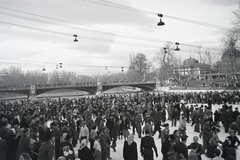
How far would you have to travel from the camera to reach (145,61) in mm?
81000

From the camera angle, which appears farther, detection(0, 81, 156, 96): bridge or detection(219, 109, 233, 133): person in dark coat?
detection(0, 81, 156, 96): bridge

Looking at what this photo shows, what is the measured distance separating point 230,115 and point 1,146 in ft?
39.0

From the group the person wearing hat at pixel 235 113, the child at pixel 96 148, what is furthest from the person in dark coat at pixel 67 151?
the person wearing hat at pixel 235 113

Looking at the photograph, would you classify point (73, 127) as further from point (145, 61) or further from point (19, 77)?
point (19, 77)

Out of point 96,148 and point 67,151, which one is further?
point 96,148

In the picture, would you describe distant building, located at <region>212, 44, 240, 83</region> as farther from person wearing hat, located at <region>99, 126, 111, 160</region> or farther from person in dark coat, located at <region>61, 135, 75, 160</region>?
→ person in dark coat, located at <region>61, 135, 75, 160</region>

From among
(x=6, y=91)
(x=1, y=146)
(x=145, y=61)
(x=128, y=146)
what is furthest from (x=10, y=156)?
(x=145, y=61)

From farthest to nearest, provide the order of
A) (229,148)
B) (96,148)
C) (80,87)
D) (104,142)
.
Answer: (80,87)
(104,142)
(96,148)
(229,148)

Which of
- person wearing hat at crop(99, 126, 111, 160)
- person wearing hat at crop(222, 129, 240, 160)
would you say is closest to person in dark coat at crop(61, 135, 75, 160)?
person wearing hat at crop(99, 126, 111, 160)

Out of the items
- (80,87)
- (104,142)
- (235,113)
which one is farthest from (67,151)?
(80,87)

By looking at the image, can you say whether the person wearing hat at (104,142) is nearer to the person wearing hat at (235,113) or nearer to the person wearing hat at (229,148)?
the person wearing hat at (229,148)

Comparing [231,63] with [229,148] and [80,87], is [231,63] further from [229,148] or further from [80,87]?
[229,148]

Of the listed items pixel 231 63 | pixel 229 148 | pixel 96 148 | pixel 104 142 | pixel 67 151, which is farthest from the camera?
pixel 231 63

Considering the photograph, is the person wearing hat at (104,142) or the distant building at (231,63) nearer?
the person wearing hat at (104,142)
